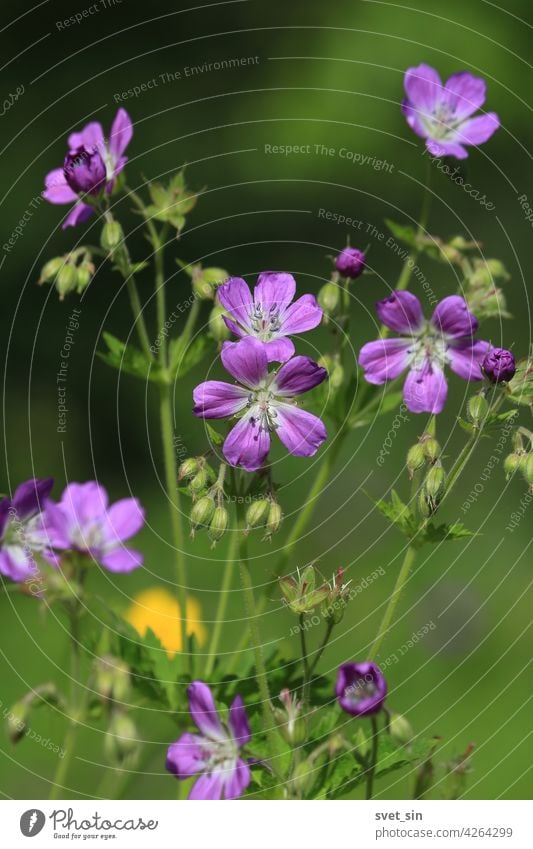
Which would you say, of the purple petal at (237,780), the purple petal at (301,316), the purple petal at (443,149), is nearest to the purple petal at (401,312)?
the purple petal at (301,316)

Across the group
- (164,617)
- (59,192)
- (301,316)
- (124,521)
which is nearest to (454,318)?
(301,316)

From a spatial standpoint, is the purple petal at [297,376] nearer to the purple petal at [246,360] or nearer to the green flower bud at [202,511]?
the purple petal at [246,360]

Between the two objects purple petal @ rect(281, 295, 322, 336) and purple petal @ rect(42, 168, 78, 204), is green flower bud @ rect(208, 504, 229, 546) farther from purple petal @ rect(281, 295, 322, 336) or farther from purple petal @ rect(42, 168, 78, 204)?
purple petal @ rect(42, 168, 78, 204)

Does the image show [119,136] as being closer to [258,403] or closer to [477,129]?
[258,403]

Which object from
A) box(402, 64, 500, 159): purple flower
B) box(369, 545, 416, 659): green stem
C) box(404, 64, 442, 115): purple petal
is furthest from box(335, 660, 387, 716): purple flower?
box(404, 64, 442, 115): purple petal
